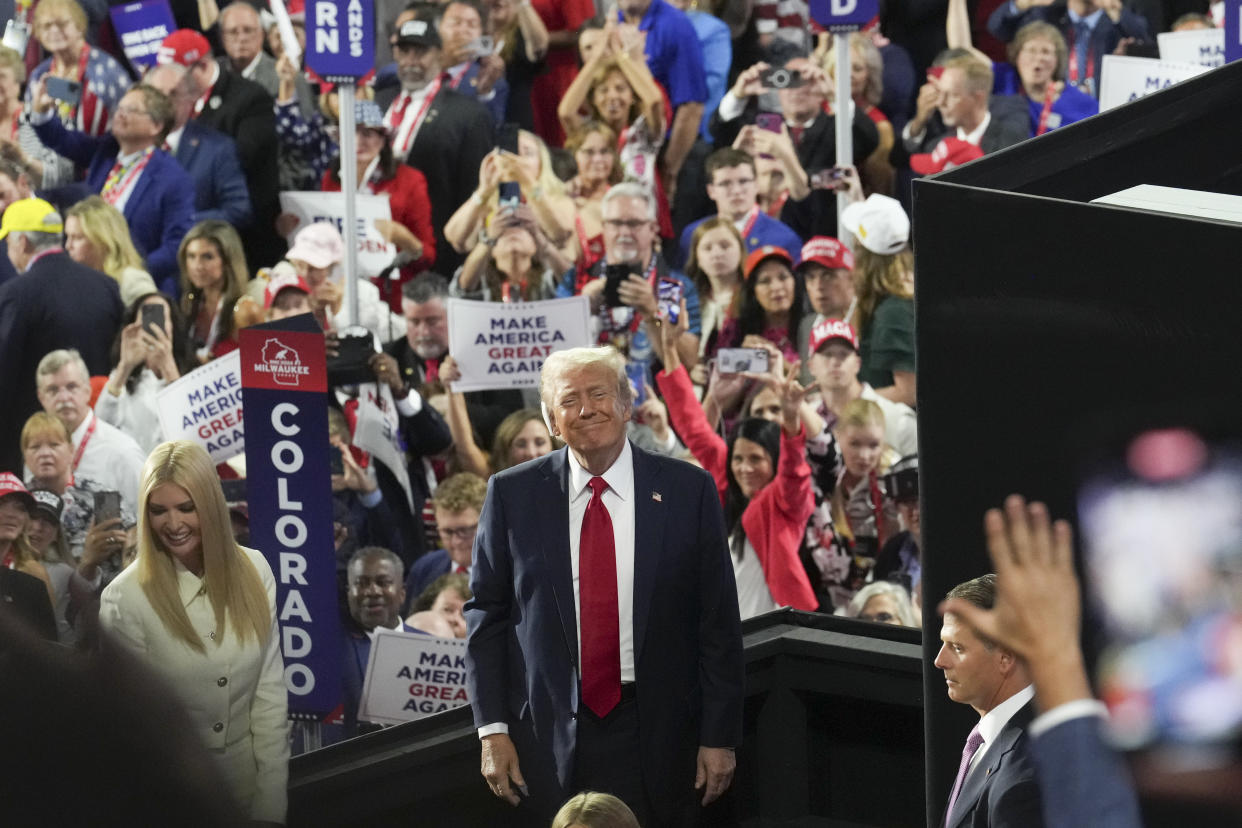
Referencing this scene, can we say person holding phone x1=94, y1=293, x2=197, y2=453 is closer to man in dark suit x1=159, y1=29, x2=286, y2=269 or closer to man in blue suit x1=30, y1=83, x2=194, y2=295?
man in blue suit x1=30, y1=83, x2=194, y2=295

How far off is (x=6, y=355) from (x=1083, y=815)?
19.5ft

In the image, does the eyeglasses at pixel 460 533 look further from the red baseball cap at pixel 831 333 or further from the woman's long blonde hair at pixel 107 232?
the woman's long blonde hair at pixel 107 232

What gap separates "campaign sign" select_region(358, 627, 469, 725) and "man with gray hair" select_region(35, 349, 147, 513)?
5.06 ft

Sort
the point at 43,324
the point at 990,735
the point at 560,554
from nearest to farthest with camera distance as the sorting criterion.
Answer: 1. the point at 990,735
2. the point at 560,554
3. the point at 43,324

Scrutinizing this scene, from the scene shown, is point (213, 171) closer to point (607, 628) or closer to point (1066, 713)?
point (607, 628)

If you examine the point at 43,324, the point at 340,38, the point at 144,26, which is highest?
the point at 144,26

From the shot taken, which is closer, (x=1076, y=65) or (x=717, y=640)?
(x=717, y=640)

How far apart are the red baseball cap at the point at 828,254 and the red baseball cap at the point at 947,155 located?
0.87 m

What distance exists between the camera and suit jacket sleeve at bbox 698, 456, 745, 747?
3.59m

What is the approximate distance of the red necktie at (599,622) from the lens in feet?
11.8

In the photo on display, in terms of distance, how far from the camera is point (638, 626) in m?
3.59

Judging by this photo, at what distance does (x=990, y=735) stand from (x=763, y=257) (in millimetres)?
4703

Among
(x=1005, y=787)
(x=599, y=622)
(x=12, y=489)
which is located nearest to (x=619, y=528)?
(x=599, y=622)

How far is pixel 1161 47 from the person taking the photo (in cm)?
786
